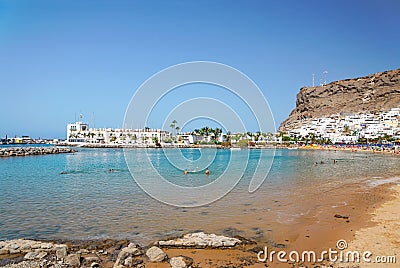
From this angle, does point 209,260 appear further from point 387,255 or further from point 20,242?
point 20,242

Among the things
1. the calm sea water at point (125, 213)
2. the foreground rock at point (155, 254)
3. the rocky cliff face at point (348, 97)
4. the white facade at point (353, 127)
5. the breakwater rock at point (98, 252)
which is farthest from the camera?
the rocky cliff face at point (348, 97)

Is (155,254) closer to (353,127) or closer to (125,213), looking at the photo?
(125,213)

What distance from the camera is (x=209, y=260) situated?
746 centimetres

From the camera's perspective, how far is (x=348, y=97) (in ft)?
494

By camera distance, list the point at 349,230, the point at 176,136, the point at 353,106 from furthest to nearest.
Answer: the point at 353,106 → the point at 176,136 → the point at 349,230

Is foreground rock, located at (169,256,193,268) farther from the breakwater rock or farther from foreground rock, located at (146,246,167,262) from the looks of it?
foreground rock, located at (146,246,167,262)

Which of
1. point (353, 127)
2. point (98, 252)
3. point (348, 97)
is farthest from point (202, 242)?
point (348, 97)


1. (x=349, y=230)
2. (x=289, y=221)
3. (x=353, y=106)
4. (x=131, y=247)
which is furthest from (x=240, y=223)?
(x=353, y=106)

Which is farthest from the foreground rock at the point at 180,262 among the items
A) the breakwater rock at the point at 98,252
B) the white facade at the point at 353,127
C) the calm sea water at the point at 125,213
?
the white facade at the point at 353,127

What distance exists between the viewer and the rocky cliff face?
5118 inches

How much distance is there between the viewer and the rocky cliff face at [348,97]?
427ft

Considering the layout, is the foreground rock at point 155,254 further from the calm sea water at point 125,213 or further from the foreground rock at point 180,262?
the calm sea water at point 125,213

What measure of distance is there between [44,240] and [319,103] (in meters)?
165

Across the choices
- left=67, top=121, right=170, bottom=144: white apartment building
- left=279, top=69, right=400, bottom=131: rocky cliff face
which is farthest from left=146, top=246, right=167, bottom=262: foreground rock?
left=279, top=69, right=400, bottom=131: rocky cliff face
